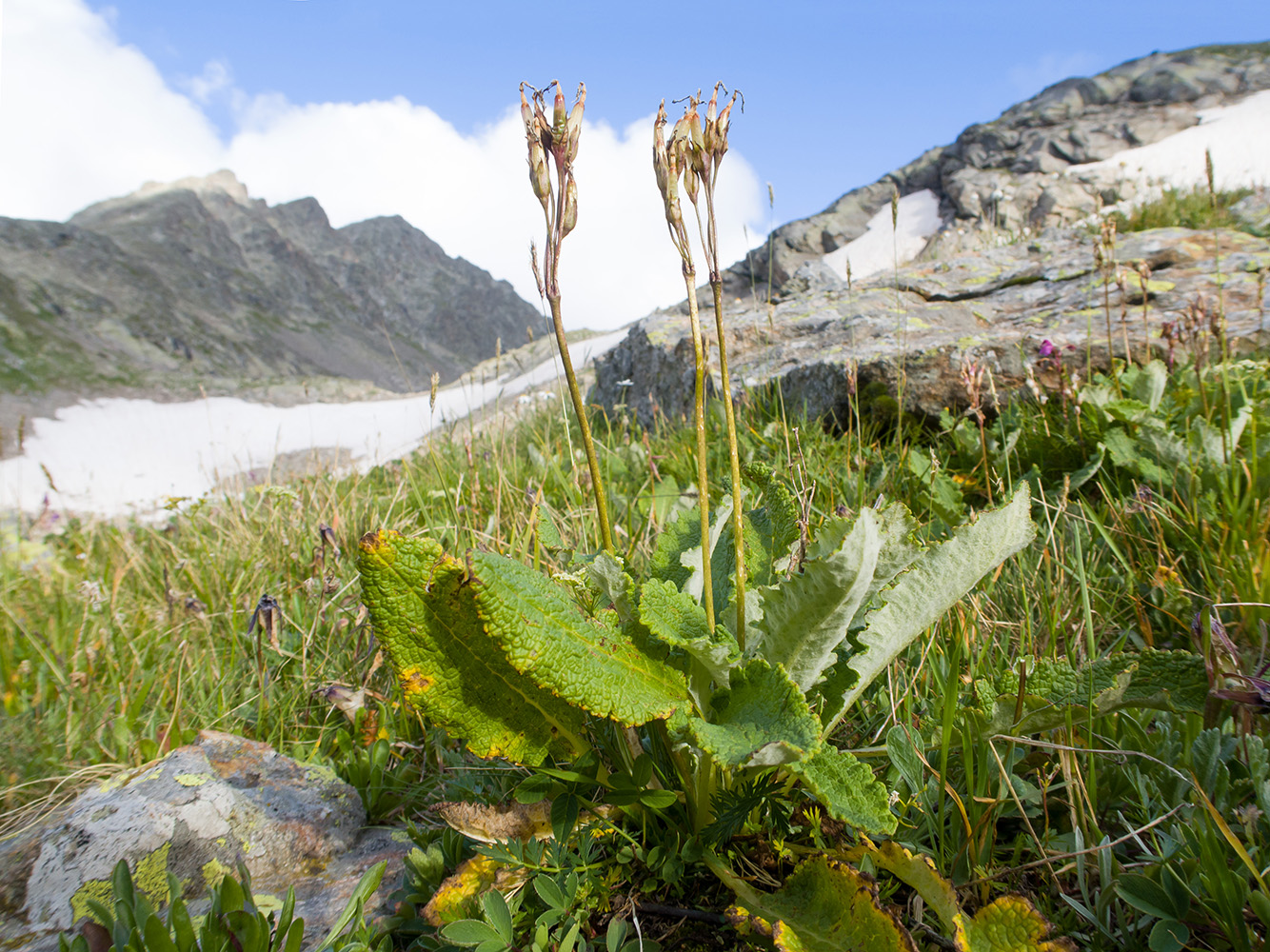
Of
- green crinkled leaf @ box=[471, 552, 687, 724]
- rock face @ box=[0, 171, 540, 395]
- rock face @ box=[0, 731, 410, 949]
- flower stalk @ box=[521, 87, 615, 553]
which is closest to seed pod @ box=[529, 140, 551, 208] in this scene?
flower stalk @ box=[521, 87, 615, 553]

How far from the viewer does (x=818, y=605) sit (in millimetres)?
894

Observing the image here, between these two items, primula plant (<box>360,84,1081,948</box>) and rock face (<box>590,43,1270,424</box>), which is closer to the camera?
primula plant (<box>360,84,1081,948</box>)

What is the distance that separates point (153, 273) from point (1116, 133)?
110ft

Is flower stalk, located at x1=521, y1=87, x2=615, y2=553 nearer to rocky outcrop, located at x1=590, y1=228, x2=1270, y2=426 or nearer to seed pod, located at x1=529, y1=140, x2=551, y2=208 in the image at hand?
seed pod, located at x1=529, y1=140, x2=551, y2=208

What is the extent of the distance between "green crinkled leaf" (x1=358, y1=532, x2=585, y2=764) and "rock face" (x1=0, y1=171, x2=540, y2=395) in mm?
1386

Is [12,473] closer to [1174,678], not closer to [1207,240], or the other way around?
[1174,678]

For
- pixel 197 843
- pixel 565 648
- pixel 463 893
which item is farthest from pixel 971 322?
pixel 197 843

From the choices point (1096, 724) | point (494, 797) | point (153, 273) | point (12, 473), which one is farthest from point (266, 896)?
point (153, 273)

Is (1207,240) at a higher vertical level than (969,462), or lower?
higher

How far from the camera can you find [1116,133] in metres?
21.2

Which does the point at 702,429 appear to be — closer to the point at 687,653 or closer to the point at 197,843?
the point at 687,653

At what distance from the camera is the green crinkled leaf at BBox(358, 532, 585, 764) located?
89 centimetres

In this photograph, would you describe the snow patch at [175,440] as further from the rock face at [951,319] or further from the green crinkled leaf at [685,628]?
the green crinkled leaf at [685,628]

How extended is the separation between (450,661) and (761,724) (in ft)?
1.45
